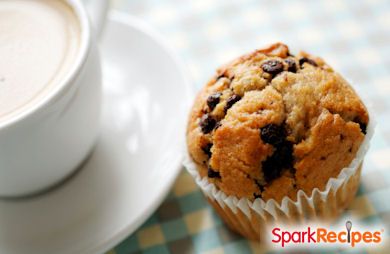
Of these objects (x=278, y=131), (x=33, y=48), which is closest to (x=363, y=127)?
(x=278, y=131)

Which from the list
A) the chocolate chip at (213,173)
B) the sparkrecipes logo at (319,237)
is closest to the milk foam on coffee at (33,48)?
the chocolate chip at (213,173)

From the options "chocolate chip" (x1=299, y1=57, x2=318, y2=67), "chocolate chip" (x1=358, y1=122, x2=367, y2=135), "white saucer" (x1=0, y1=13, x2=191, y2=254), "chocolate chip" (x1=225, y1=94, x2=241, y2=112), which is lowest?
"white saucer" (x1=0, y1=13, x2=191, y2=254)

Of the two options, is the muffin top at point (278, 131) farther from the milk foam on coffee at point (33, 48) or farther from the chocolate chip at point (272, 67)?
the milk foam on coffee at point (33, 48)

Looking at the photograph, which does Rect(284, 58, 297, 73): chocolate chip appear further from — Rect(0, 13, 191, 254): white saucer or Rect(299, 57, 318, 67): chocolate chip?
Rect(0, 13, 191, 254): white saucer

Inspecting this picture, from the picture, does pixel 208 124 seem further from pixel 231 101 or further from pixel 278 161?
pixel 278 161

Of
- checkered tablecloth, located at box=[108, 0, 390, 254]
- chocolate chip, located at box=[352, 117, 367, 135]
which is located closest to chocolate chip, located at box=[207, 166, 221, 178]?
checkered tablecloth, located at box=[108, 0, 390, 254]
